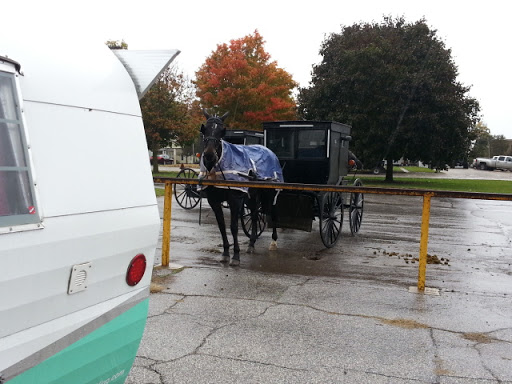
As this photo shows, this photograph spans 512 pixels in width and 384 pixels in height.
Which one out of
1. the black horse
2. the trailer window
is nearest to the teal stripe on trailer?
the trailer window

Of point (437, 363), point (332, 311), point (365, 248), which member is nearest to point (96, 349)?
point (437, 363)

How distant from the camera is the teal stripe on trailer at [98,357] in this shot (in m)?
2.18

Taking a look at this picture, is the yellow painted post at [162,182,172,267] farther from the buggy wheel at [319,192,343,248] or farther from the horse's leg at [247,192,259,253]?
the buggy wheel at [319,192,343,248]

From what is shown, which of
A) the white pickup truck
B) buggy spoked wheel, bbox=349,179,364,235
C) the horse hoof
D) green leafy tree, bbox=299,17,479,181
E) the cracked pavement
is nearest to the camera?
the cracked pavement

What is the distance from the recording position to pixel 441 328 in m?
5.10

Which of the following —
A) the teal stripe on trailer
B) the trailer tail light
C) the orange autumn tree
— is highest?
the orange autumn tree

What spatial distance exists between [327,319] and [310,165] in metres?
5.46

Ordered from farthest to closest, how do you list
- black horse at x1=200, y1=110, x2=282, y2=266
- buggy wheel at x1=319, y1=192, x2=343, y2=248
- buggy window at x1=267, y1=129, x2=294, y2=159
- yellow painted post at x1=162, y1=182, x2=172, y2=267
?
buggy window at x1=267, y1=129, x2=294, y2=159 < buggy wheel at x1=319, y1=192, x2=343, y2=248 < black horse at x1=200, y1=110, x2=282, y2=266 < yellow painted post at x1=162, y1=182, x2=172, y2=267

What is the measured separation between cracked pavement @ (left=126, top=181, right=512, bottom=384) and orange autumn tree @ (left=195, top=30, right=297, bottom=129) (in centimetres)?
2792

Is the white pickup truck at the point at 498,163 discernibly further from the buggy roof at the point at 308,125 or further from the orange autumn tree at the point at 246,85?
the buggy roof at the point at 308,125

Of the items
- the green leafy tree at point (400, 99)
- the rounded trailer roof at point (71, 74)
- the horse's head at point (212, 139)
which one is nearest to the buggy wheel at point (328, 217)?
the horse's head at point (212, 139)

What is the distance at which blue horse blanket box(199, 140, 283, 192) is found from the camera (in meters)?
8.00

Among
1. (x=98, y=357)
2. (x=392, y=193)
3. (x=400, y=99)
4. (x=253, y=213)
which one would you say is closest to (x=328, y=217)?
(x=253, y=213)

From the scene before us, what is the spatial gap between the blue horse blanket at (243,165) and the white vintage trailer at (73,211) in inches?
200
